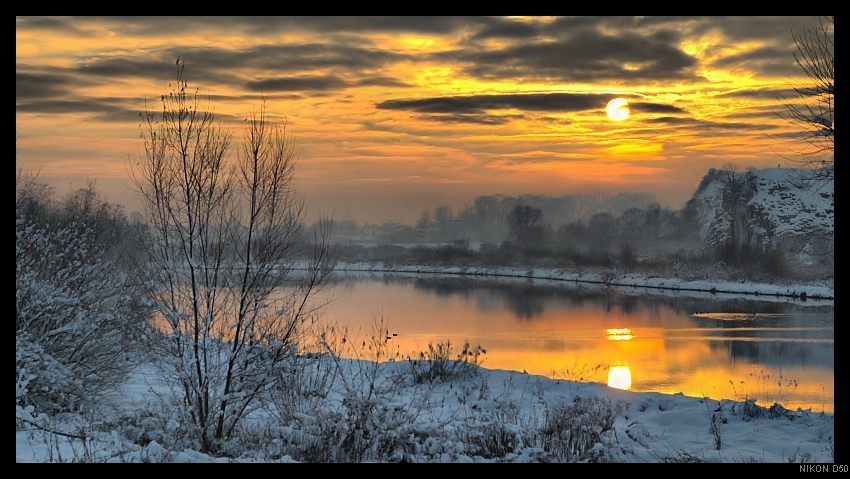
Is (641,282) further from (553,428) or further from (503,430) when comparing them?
(503,430)

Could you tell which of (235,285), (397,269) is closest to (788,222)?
(397,269)

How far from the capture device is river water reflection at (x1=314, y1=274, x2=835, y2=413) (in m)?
17.0

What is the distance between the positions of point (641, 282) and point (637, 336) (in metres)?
Answer: 26.3

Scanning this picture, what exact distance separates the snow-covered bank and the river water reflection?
2.61m

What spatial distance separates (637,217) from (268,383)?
125772mm

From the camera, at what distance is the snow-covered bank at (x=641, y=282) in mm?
40031

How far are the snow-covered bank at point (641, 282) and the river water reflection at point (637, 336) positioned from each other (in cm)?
261

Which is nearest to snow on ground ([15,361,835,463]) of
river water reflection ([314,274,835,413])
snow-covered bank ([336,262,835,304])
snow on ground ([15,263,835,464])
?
snow on ground ([15,263,835,464])

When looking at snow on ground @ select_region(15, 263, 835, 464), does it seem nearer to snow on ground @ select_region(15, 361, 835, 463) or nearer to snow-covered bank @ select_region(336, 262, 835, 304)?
snow on ground @ select_region(15, 361, 835, 463)

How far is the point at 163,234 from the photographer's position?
9.97 meters

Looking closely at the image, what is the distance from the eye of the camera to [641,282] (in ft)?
164

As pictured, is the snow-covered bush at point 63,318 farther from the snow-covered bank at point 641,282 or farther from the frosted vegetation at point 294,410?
the snow-covered bank at point 641,282

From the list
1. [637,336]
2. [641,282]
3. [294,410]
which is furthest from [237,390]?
[641,282]

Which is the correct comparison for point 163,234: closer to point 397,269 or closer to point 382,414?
point 382,414
